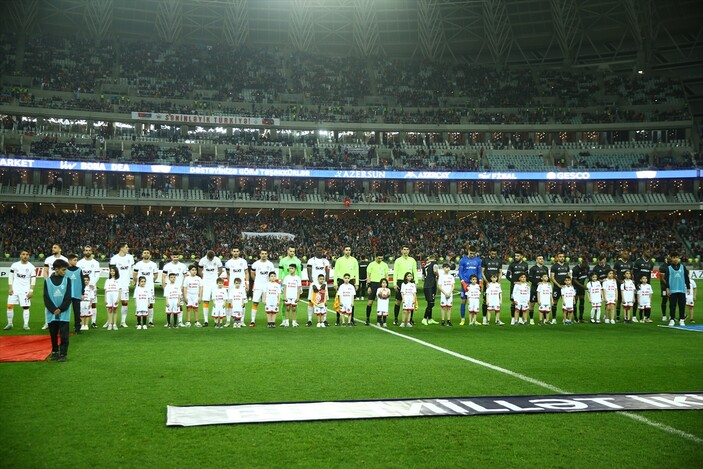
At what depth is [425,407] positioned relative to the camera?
27.3 ft

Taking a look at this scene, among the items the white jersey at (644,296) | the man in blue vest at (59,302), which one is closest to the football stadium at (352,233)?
the man in blue vest at (59,302)

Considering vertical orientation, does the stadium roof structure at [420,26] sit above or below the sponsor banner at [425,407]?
above

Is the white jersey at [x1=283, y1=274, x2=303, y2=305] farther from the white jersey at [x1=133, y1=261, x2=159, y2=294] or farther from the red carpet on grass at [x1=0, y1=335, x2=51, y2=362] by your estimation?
the red carpet on grass at [x1=0, y1=335, x2=51, y2=362]

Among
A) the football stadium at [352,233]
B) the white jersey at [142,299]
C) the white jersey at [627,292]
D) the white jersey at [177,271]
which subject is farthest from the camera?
the white jersey at [627,292]

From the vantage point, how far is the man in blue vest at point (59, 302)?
11241mm

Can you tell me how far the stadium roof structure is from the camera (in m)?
66.4

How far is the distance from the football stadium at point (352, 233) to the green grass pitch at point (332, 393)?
0.06 meters

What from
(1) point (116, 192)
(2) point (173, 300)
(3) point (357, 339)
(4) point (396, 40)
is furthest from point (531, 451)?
(4) point (396, 40)

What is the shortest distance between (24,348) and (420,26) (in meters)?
66.8

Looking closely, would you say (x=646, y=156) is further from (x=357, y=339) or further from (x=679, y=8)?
(x=357, y=339)

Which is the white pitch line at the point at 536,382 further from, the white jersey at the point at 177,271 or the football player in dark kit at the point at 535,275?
the white jersey at the point at 177,271

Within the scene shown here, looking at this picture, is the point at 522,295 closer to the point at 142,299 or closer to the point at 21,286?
the point at 142,299

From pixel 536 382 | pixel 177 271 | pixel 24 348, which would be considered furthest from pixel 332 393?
pixel 177 271

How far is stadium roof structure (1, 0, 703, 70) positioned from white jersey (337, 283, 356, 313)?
57264mm
